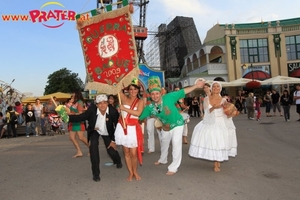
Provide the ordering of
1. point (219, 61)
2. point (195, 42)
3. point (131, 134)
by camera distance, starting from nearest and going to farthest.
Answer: point (131, 134), point (219, 61), point (195, 42)

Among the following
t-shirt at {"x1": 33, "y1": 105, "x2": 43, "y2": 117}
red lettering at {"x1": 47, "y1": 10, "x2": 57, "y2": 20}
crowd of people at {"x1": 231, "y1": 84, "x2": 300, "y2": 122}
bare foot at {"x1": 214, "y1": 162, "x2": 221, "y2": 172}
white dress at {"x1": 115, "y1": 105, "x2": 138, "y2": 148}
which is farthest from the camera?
t-shirt at {"x1": 33, "y1": 105, "x2": 43, "y2": 117}

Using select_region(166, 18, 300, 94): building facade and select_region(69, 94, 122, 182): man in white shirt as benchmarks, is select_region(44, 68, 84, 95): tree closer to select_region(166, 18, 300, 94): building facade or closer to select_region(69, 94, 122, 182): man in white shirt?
select_region(166, 18, 300, 94): building facade

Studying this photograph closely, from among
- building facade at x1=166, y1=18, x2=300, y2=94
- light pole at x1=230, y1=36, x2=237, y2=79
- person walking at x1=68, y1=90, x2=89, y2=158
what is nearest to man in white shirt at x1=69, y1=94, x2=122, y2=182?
person walking at x1=68, y1=90, x2=89, y2=158

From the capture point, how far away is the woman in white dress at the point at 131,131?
475 cm

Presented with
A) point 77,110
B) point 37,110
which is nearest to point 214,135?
point 77,110

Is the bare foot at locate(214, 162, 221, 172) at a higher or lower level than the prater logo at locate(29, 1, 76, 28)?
lower

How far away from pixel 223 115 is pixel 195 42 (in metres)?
48.4

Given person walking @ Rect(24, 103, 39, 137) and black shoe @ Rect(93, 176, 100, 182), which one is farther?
person walking @ Rect(24, 103, 39, 137)

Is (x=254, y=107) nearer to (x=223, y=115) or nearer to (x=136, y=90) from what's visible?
(x=223, y=115)

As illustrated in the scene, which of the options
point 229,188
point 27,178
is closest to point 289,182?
point 229,188

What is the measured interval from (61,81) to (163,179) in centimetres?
6811

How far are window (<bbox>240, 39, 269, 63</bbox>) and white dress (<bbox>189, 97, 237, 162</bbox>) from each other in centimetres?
2810

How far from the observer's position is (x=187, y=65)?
3997cm

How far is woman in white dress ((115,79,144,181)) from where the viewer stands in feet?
15.6
